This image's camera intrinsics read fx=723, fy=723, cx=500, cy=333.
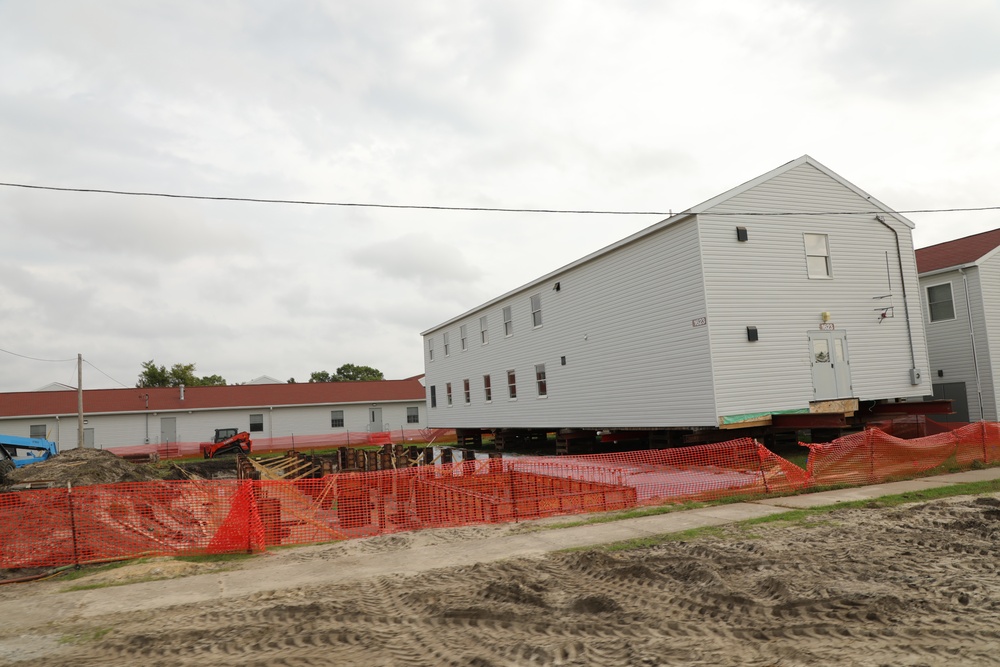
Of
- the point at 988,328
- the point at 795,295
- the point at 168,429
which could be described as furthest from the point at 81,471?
the point at 168,429

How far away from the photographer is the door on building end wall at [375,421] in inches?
2047

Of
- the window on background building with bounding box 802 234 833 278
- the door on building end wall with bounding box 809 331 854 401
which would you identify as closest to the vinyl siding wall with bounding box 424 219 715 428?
the door on building end wall with bounding box 809 331 854 401

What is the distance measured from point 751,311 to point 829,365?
10.0 ft

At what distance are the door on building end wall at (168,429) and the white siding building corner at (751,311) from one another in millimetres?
33302

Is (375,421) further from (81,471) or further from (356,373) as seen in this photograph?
(356,373)

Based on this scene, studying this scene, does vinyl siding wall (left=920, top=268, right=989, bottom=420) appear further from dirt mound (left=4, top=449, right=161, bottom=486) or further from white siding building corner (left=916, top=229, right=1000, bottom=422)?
dirt mound (left=4, top=449, right=161, bottom=486)

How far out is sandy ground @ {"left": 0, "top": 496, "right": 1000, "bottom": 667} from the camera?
227 inches

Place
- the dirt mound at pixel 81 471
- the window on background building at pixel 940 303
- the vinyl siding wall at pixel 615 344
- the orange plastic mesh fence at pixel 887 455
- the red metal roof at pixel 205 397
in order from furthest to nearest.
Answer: the red metal roof at pixel 205 397
the window on background building at pixel 940 303
the vinyl siding wall at pixel 615 344
the dirt mound at pixel 81 471
the orange plastic mesh fence at pixel 887 455

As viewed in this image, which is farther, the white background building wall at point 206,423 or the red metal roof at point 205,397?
the red metal roof at point 205,397

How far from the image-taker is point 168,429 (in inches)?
1890

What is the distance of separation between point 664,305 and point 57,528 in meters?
15.4

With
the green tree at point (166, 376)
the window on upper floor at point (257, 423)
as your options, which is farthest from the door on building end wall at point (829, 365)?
the green tree at point (166, 376)

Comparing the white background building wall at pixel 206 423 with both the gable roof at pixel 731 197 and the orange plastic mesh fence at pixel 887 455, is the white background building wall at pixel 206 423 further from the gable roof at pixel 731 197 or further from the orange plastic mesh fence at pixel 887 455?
the orange plastic mesh fence at pixel 887 455

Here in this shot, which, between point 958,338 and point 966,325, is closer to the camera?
point 966,325
